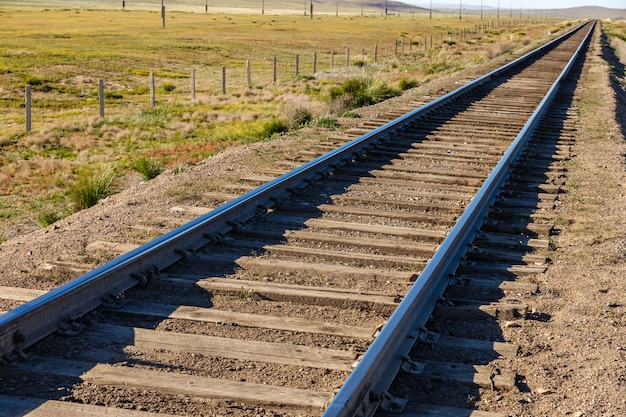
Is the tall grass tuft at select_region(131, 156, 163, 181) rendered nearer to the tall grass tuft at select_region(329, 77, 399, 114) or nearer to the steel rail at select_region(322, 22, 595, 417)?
the tall grass tuft at select_region(329, 77, 399, 114)

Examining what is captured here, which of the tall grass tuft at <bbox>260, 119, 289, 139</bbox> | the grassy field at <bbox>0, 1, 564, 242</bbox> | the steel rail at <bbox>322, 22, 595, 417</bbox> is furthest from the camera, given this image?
the tall grass tuft at <bbox>260, 119, 289, 139</bbox>

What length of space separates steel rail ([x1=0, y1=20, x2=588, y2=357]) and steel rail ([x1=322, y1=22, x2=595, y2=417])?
176 cm

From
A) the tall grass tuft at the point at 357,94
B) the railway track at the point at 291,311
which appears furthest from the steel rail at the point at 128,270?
the tall grass tuft at the point at 357,94

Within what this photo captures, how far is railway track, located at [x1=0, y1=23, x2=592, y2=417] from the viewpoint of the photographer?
12.6ft

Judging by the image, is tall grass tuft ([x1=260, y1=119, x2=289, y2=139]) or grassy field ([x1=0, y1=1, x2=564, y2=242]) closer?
grassy field ([x1=0, y1=1, x2=564, y2=242])

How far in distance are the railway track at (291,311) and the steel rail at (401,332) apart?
0.4 inches

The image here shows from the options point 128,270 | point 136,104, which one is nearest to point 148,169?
point 128,270

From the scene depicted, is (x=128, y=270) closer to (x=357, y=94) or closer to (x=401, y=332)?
(x=401, y=332)

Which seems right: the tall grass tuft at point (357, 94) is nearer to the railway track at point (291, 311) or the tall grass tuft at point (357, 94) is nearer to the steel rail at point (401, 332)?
the railway track at point (291, 311)

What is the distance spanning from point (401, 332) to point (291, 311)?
0.84 m

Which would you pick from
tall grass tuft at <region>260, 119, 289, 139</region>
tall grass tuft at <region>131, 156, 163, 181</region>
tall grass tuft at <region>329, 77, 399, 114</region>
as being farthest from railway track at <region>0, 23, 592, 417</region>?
tall grass tuft at <region>329, 77, 399, 114</region>

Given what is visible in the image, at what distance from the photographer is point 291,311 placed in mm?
4988

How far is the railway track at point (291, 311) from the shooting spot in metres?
3.84

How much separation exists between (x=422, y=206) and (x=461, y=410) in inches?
157
